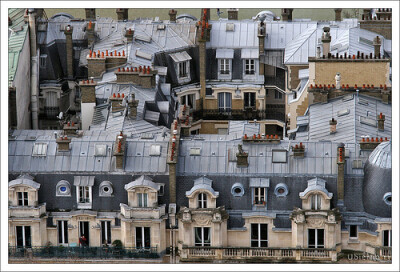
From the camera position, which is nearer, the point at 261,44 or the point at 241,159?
the point at 241,159

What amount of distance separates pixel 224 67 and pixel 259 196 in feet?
91.0

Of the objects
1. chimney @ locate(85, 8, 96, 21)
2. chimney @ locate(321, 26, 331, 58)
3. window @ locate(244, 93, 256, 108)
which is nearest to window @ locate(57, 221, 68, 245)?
chimney @ locate(321, 26, 331, 58)

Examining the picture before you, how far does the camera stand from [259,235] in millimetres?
98500

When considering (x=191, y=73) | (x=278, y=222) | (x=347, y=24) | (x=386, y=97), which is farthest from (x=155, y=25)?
(x=278, y=222)

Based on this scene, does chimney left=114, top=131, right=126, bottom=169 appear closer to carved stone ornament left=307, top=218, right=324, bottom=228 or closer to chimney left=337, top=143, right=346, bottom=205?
carved stone ornament left=307, top=218, right=324, bottom=228

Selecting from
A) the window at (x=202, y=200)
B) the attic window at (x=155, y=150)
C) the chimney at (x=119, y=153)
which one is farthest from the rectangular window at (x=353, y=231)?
the chimney at (x=119, y=153)

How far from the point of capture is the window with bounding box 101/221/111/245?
324 ft

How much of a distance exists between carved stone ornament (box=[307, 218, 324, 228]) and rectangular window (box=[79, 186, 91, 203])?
13787 mm

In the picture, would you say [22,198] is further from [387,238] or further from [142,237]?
[387,238]

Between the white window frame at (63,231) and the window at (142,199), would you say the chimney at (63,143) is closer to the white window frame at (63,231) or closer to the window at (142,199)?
the white window frame at (63,231)

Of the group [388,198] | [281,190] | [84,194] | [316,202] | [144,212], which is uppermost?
[281,190]

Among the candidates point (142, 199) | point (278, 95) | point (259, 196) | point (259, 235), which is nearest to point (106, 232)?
point (142, 199)

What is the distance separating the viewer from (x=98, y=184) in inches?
3888

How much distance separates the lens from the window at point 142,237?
98250mm
